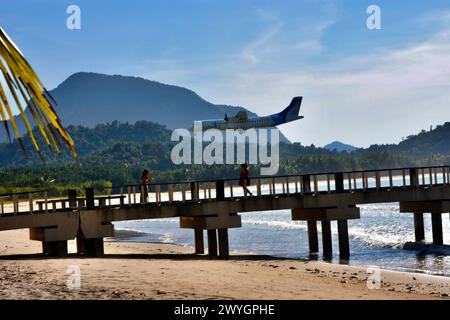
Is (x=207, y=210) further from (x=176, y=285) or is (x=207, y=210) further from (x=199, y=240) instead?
(x=176, y=285)

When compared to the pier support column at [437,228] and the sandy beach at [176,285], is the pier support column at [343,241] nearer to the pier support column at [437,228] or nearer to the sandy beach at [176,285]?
the pier support column at [437,228]

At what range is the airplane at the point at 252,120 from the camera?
273ft

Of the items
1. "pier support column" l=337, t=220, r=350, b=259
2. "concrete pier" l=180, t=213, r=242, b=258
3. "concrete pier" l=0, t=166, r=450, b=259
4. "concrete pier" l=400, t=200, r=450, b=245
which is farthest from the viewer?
"concrete pier" l=400, t=200, r=450, b=245

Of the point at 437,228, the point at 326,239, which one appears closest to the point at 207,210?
the point at 326,239

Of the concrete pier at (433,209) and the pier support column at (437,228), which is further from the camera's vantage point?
the pier support column at (437,228)

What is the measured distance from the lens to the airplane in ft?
273

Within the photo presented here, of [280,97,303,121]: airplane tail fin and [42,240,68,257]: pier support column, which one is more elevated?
[280,97,303,121]: airplane tail fin

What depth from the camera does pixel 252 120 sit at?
3516 inches

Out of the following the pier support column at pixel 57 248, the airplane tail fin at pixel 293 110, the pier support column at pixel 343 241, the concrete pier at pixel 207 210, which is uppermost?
the airplane tail fin at pixel 293 110

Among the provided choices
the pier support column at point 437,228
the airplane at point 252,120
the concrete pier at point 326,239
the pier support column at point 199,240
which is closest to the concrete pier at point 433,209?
the pier support column at point 437,228

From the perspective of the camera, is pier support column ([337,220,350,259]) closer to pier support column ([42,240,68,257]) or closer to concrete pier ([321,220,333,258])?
concrete pier ([321,220,333,258])

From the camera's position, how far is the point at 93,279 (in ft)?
48.3

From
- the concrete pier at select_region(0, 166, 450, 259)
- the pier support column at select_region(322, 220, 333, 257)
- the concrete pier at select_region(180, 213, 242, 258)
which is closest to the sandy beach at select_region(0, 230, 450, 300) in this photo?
the concrete pier at select_region(0, 166, 450, 259)
